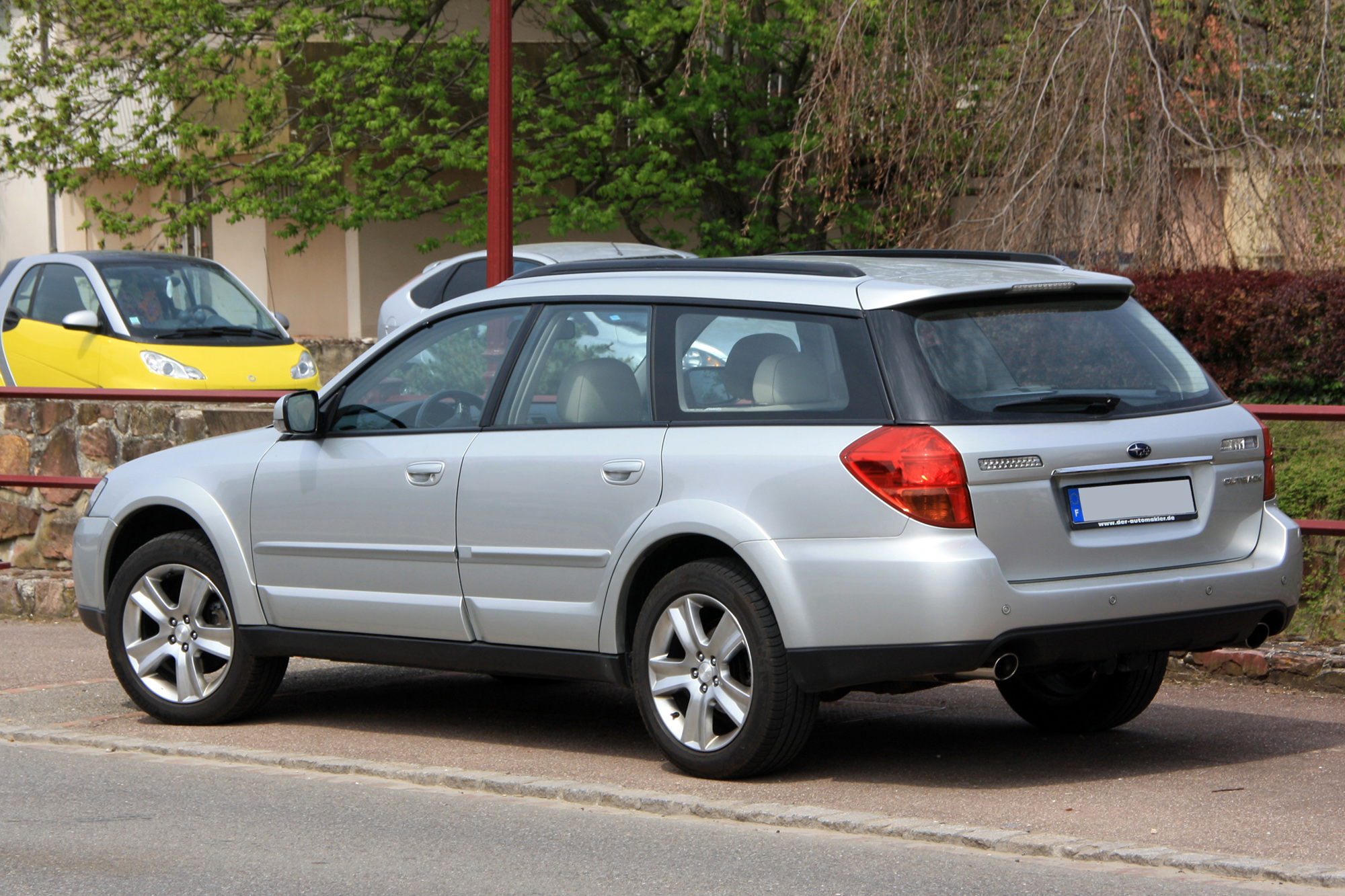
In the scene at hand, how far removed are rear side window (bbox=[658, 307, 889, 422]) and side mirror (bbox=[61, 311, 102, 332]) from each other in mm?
9918

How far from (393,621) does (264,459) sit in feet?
3.15

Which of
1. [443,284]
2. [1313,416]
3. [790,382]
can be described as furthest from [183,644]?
[443,284]

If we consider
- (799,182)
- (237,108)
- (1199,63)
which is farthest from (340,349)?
(1199,63)

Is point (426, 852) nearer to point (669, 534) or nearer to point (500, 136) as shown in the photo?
point (669, 534)

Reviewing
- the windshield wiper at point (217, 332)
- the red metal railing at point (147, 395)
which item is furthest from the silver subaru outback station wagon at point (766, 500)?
the windshield wiper at point (217, 332)

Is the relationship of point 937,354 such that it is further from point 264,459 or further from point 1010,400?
point 264,459

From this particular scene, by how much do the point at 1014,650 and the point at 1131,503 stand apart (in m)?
0.64

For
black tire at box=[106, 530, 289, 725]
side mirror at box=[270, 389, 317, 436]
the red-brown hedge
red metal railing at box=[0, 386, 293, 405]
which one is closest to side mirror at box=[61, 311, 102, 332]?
red metal railing at box=[0, 386, 293, 405]

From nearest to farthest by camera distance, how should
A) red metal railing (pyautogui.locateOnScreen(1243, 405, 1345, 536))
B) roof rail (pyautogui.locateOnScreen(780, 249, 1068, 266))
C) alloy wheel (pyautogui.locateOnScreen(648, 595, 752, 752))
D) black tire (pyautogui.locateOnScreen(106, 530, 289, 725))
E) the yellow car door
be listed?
alloy wheel (pyautogui.locateOnScreen(648, 595, 752, 752))
roof rail (pyautogui.locateOnScreen(780, 249, 1068, 266))
black tire (pyautogui.locateOnScreen(106, 530, 289, 725))
red metal railing (pyautogui.locateOnScreen(1243, 405, 1345, 536))
the yellow car door

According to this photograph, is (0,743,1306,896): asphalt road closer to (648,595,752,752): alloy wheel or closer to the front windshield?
(648,595,752,752): alloy wheel

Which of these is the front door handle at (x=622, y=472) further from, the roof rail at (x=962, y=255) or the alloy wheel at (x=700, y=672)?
the roof rail at (x=962, y=255)

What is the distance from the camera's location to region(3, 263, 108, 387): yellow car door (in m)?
15.4

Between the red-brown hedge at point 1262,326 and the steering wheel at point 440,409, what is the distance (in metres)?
7.00

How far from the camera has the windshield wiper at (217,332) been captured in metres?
15.5
